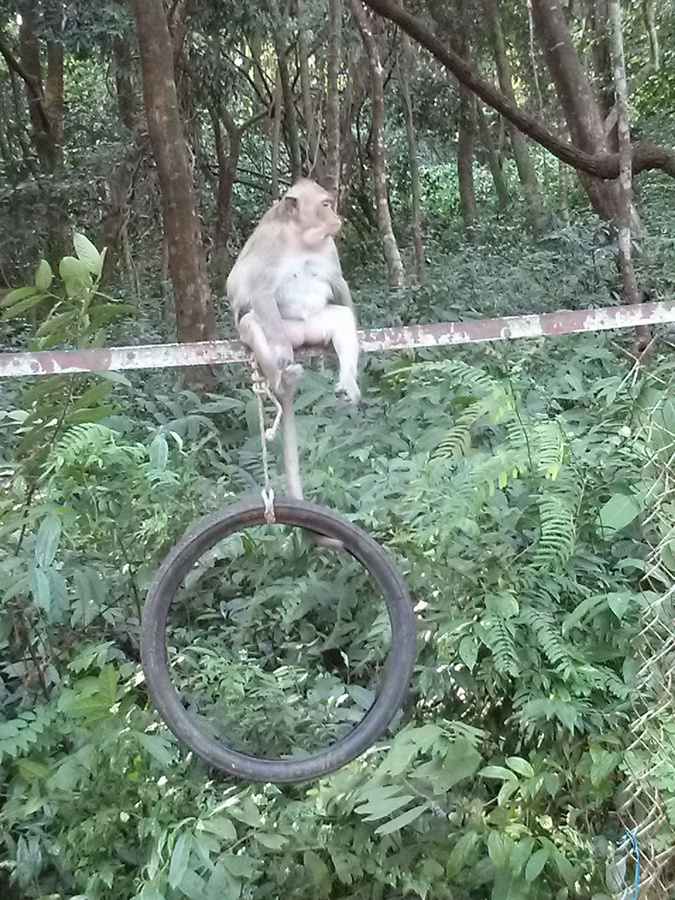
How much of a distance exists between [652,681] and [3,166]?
25.9 ft

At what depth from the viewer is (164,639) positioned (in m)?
1.90

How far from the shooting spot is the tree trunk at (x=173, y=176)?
15.1 ft

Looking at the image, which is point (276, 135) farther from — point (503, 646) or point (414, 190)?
point (503, 646)

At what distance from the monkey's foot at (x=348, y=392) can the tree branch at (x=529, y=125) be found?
3782 mm

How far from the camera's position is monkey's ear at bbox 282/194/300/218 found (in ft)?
8.77

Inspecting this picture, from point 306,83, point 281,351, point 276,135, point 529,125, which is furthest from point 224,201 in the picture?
point 281,351

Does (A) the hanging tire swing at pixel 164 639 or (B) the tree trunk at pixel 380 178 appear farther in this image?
(B) the tree trunk at pixel 380 178

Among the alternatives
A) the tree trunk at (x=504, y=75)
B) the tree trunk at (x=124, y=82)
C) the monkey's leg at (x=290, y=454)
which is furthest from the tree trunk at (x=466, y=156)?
the monkey's leg at (x=290, y=454)

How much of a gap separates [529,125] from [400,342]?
13.5 ft

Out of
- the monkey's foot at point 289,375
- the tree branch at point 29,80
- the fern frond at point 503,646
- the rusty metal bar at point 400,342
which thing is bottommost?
the fern frond at point 503,646

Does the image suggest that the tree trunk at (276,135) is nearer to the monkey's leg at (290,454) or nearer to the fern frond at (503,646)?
the monkey's leg at (290,454)

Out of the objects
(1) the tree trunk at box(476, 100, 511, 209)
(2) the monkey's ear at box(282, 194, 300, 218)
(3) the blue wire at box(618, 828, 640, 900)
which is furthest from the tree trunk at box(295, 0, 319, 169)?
(3) the blue wire at box(618, 828, 640, 900)

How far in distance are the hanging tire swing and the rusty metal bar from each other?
1.27 feet

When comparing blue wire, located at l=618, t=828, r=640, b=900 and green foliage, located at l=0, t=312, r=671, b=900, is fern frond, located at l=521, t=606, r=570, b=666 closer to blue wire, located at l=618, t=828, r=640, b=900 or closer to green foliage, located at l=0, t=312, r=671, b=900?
green foliage, located at l=0, t=312, r=671, b=900
